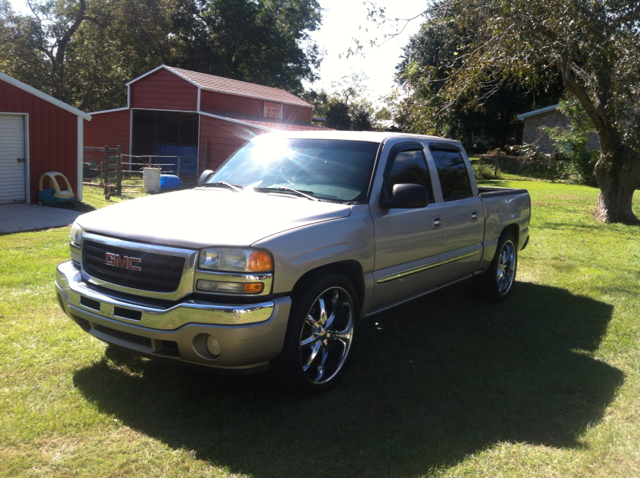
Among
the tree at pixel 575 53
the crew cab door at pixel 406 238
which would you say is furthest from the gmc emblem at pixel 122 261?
the tree at pixel 575 53

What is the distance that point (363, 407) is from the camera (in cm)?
407

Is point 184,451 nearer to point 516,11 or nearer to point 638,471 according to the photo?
point 638,471

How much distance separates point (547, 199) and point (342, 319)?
743 inches

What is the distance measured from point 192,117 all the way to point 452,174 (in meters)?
27.2

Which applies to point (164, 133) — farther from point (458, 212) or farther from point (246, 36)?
point (458, 212)

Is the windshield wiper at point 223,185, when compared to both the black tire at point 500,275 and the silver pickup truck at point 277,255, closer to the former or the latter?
the silver pickup truck at point 277,255

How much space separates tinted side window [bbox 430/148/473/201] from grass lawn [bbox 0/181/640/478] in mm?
1361

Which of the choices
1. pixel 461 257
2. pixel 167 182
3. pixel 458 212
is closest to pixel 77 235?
pixel 458 212

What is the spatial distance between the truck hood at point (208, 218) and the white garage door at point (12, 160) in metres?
11.5

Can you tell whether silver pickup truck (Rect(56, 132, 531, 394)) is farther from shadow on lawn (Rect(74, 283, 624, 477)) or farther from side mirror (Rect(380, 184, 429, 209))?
shadow on lawn (Rect(74, 283, 624, 477))

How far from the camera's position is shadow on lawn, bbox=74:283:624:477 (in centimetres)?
341

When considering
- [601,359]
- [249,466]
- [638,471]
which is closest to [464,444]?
[638,471]

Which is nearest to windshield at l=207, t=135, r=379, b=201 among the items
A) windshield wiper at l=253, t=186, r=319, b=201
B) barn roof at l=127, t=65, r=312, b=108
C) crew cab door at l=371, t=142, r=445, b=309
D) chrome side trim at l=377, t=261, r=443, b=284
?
windshield wiper at l=253, t=186, r=319, b=201

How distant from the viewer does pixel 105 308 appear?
12.4ft
